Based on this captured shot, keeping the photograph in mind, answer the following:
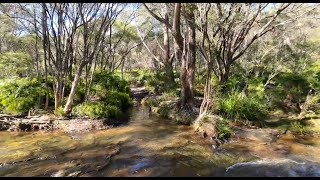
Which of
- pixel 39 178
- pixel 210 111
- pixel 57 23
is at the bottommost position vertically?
pixel 39 178

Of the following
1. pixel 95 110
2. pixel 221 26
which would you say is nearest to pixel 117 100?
pixel 95 110

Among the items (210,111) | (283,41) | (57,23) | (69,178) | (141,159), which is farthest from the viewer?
(283,41)

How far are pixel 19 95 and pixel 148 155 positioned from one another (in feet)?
22.8

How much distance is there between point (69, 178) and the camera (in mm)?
5703

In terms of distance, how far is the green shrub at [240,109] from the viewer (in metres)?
10.4

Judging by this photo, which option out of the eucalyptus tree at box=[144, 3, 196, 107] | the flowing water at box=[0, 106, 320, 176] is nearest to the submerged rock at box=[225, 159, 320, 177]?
the flowing water at box=[0, 106, 320, 176]

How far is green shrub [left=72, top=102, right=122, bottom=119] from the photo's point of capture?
10969mm

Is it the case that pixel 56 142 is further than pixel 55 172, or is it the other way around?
pixel 56 142

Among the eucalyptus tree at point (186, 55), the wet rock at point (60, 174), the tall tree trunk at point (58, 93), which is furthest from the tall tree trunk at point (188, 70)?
the wet rock at point (60, 174)

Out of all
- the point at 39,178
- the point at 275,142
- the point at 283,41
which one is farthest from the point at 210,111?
the point at 283,41

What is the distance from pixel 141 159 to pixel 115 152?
89 centimetres

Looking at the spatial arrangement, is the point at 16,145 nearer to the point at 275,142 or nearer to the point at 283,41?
the point at 275,142

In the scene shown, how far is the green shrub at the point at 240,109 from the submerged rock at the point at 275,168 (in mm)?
3642

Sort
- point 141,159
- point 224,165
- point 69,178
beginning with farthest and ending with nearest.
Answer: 1. point 141,159
2. point 224,165
3. point 69,178
